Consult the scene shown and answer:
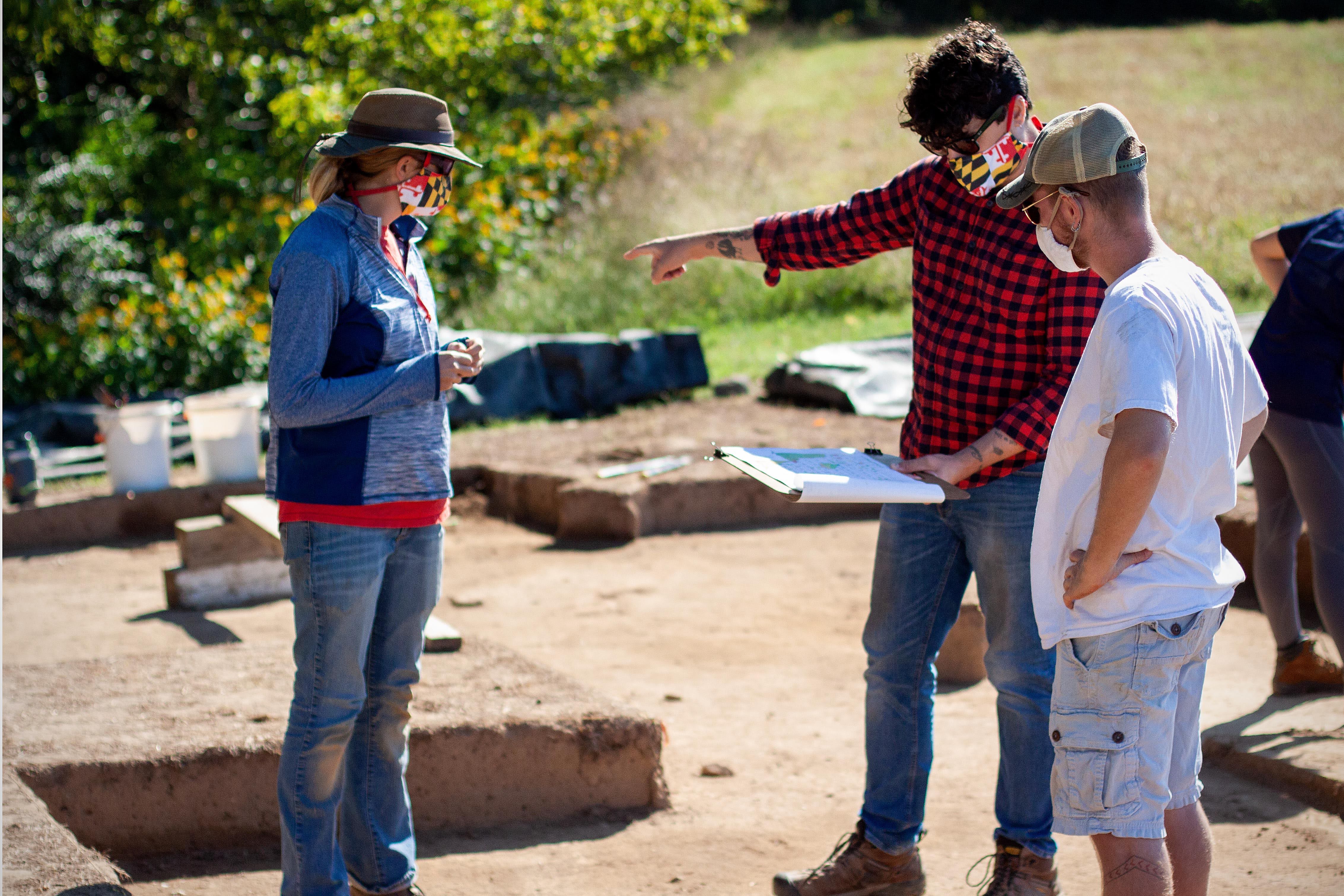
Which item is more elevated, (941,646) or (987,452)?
(987,452)

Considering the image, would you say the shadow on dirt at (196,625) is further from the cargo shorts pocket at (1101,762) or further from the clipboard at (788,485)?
the cargo shorts pocket at (1101,762)

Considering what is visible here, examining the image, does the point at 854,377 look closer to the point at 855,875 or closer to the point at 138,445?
the point at 138,445

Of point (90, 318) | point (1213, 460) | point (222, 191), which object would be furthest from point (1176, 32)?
point (1213, 460)

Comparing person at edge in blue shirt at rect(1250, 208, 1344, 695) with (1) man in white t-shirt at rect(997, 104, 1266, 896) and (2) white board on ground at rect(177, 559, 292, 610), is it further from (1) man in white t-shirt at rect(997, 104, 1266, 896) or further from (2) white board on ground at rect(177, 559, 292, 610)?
(2) white board on ground at rect(177, 559, 292, 610)

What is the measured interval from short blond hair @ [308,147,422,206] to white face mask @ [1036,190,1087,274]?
137cm

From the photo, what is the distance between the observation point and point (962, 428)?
112 inches

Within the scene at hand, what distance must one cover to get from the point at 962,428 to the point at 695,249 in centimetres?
90

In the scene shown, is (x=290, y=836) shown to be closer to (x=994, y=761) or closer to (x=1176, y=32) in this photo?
(x=994, y=761)

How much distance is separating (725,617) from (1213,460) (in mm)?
3641

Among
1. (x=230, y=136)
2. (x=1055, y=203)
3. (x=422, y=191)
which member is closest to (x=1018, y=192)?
(x=1055, y=203)

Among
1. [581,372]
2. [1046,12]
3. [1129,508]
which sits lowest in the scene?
[581,372]

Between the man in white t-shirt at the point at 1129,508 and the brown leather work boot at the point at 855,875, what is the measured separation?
0.93m

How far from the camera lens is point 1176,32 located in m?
27.0

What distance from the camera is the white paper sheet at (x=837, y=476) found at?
2445 millimetres
